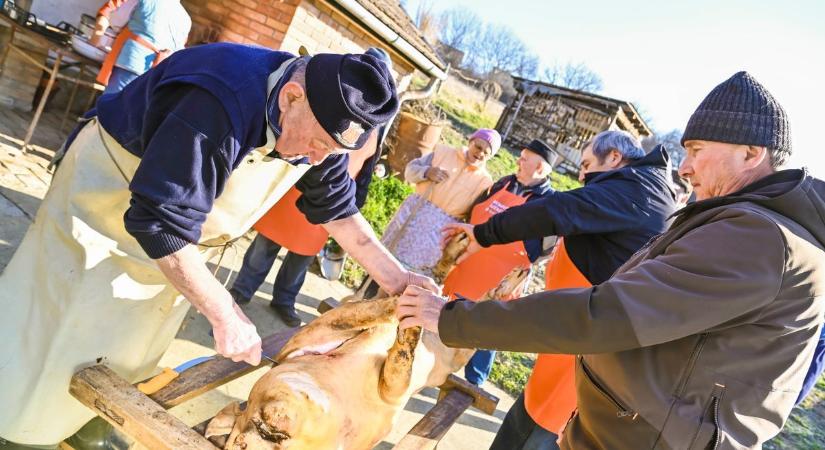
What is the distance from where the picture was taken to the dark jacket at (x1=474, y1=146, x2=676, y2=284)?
262cm

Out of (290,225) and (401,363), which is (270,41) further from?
(401,363)

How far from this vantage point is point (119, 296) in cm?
191

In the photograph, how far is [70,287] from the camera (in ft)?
5.97

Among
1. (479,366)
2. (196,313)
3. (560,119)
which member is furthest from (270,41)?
(560,119)

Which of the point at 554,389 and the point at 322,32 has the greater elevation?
the point at 322,32

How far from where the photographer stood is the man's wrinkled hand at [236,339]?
1706 millimetres

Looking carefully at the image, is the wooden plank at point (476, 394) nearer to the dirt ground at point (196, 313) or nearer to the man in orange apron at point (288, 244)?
the dirt ground at point (196, 313)

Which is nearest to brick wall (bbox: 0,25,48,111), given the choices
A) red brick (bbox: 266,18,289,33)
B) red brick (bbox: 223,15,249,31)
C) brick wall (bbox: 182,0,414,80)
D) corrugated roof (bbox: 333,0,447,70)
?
brick wall (bbox: 182,0,414,80)

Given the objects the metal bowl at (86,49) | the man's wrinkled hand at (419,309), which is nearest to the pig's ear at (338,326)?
the man's wrinkled hand at (419,309)

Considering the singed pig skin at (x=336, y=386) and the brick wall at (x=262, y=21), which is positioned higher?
the brick wall at (x=262, y=21)

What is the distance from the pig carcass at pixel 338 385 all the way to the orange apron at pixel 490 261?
175 centimetres

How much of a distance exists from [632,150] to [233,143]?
2.37 metres

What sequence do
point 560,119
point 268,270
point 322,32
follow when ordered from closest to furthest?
point 268,270
point 322,32
point 560,119

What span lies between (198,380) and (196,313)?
6.46 feet
